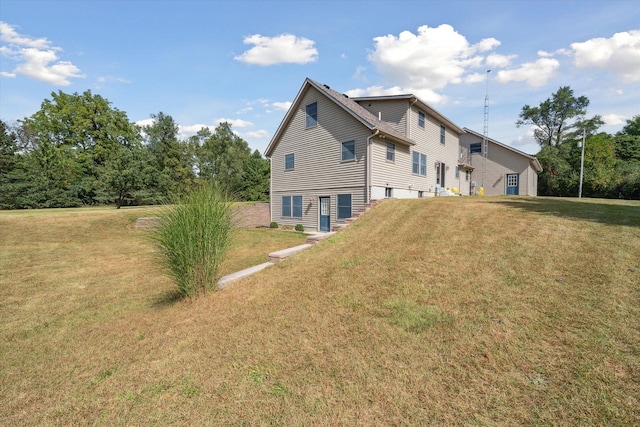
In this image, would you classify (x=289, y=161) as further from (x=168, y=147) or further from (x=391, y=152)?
(x=168, y=147)

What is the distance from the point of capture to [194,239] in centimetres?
523

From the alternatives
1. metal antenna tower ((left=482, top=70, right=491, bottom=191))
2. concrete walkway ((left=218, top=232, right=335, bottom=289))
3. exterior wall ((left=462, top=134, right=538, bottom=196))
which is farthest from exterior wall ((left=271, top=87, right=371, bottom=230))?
exterior wall ((left=462, top=134, right=538, bottom=196))

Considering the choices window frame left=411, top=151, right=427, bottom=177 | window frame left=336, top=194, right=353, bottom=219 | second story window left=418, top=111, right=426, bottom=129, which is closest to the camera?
window frame left=336, top=194, right=353, bottom=219

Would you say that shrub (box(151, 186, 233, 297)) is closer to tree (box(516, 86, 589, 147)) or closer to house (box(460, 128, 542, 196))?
house (box(460, 128, 542, 196))

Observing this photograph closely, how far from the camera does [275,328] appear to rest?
398 cm

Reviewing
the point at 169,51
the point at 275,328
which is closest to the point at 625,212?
the point at 275,328

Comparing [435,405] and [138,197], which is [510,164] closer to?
[435,405]

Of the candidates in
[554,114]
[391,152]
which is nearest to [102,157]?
[391,152]

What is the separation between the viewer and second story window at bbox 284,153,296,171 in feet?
60.2

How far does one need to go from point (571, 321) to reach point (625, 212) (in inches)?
268

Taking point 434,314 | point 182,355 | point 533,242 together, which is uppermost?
A: point 533,242

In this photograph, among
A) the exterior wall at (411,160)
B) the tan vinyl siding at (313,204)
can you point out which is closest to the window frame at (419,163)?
the exterior wall at (411,160)

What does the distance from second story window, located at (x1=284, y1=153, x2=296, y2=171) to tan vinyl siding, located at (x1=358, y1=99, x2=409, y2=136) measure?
18.9 feet

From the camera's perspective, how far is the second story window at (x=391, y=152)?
15359mm
